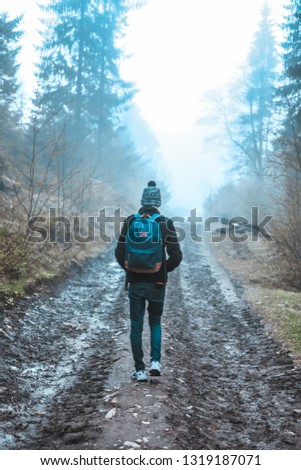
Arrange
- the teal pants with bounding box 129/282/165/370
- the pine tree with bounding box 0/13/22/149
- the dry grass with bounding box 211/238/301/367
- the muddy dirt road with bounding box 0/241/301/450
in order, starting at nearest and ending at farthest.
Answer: the muddy dirt road with bounding box 0/241/301/450, the teal pants with bounding box 129/282/165/370, the dry grass with bounding box 211/238/301/367, the pine tree with bounding box 0/13/22/149

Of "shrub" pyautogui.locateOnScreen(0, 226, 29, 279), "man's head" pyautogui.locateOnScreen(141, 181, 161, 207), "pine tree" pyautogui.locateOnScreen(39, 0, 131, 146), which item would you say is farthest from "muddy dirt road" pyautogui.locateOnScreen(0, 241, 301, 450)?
"pine tree" pyautogui.locateOnScreen(39, 0, 131, 146)

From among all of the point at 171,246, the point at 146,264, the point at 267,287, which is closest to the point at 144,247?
the point at 146,264

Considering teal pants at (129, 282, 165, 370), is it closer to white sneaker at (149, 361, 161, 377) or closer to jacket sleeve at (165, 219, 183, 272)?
white sneaker at (149, 361, 161, 377)

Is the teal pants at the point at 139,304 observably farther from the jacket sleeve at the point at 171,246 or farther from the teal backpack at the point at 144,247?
the jacket sleeve at the point at 171,246

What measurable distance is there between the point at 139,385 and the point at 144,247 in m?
1.71

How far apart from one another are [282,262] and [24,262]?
7907 mm

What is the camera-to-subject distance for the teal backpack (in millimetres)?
5227

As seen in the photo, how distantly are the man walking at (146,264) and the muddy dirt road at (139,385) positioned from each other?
428 millimetres

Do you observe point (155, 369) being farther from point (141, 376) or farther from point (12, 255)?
point (12, 255)

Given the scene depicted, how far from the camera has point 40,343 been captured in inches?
280

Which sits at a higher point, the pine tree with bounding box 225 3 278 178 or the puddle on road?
the pine tree with bounding box 225 3 278 178

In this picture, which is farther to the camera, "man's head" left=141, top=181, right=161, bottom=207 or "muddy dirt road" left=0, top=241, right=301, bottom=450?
"man's head" left=141, top=181, right=161, bottom=207
